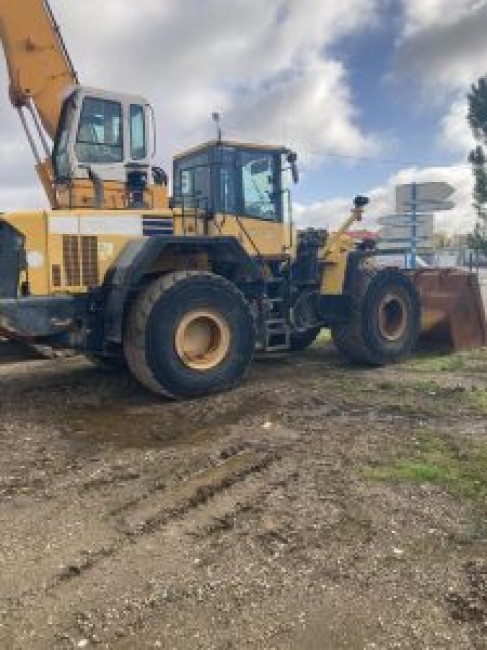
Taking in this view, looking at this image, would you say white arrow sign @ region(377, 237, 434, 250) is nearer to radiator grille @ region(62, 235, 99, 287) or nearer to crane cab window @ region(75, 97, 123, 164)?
crane cab window @ region(75, 97, 123, 164)

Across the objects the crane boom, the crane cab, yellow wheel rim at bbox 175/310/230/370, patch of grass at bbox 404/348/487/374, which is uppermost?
the crane boom

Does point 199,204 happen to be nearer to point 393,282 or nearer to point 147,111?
point 147,111

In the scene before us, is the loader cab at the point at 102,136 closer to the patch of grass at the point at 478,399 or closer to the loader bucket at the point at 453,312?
the patch of grass at the point at 478,399

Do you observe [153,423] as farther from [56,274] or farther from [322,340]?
[322,340]

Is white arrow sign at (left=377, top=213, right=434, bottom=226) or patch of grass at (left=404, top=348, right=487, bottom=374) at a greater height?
white arrow sign at (left=377, top=213, right=434, bottom=226)

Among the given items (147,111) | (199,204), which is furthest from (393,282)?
(147,111)

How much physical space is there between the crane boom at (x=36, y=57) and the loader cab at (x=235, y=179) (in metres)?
1.93

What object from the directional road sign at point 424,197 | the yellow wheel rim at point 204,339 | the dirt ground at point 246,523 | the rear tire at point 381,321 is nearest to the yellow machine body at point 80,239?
the yellow wheel rim at point 204,339

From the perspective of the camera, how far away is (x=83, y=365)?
1102 cm

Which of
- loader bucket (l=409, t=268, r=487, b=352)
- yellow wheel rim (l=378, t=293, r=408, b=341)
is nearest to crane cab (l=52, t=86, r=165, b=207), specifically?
yellow wheel rim (l=378, t=293, r=408, b=341)

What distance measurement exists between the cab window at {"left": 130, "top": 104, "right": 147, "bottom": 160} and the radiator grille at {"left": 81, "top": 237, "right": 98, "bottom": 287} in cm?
164

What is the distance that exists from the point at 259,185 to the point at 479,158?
1433 centimetres

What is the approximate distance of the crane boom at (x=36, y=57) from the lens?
33.3 feet

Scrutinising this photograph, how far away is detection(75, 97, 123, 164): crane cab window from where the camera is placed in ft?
30.5
